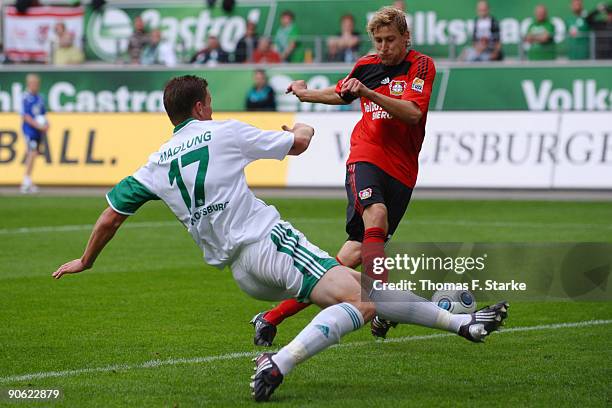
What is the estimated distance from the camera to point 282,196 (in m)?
20.0

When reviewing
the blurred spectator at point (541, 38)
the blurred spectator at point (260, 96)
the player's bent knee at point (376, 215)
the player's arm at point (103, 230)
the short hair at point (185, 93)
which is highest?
the short hair at point (185, 93)

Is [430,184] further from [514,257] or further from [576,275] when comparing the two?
[576,275]

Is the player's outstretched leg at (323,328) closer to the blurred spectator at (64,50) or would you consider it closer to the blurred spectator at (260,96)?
the blurred spectator at (260,96)

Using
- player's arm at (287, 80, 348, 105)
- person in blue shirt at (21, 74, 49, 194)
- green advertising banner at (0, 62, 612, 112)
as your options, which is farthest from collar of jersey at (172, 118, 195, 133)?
green advertising banner at (0, 62, 612, 112)

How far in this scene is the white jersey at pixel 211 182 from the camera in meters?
6.14

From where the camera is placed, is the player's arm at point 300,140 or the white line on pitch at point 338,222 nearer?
the player's arm at point 300,140

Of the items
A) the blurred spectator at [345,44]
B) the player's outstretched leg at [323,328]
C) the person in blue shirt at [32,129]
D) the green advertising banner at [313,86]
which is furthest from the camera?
the blurred spectator at [345,44]

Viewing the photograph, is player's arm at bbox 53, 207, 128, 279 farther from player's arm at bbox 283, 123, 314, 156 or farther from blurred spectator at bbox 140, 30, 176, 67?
blurred spectator at bbox 140, 30, 176, 67

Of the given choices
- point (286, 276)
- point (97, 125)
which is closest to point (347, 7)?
point (97, 125)

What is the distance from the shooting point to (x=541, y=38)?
2339cm

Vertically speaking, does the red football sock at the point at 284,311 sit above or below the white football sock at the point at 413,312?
below

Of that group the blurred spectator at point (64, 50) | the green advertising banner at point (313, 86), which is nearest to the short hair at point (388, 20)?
the green advertising banner at point (313, 86)

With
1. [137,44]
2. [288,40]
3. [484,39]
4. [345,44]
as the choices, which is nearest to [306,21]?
[288,40]

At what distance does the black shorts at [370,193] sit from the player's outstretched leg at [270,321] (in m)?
0.77
